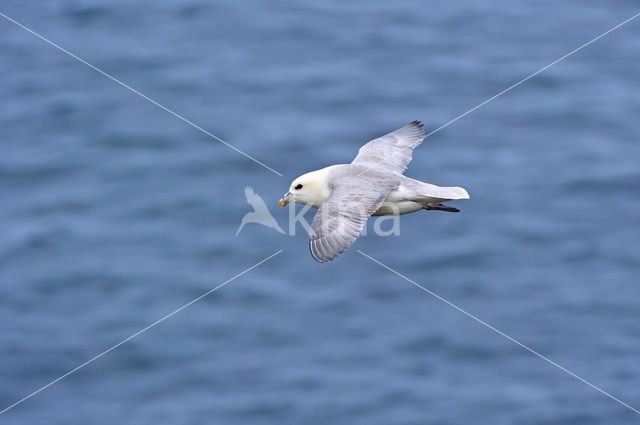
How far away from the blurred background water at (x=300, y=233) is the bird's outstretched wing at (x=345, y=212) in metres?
5.85

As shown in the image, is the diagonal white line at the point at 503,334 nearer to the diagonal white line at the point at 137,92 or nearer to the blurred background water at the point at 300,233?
the blurred background water at the point at 300,233

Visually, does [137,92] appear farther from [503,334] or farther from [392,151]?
[392,151]

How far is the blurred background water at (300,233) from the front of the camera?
63.7 ft

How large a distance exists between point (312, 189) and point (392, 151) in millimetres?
1513

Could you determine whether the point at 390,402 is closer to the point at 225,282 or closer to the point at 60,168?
the point at 225,282

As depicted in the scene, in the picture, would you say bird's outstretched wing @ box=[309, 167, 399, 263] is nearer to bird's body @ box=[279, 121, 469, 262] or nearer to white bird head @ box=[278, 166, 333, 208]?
bird's body @ box=[279, 121, 469, 262]

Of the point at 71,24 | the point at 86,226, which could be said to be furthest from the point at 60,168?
the point at 71,24

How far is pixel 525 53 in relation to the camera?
77.2 feet

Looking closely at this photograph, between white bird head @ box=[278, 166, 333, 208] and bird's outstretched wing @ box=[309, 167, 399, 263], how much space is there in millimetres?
142

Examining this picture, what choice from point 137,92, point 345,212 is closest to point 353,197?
point 345,212

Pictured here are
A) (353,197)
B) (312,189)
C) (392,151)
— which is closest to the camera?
(353,197)

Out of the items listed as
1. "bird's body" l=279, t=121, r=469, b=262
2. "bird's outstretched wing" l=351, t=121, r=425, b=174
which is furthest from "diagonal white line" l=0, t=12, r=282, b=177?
"bird's body" l=279, t=121, r=469, b=262

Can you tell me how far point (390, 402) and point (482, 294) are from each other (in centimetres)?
241

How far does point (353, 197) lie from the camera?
13.4 m
